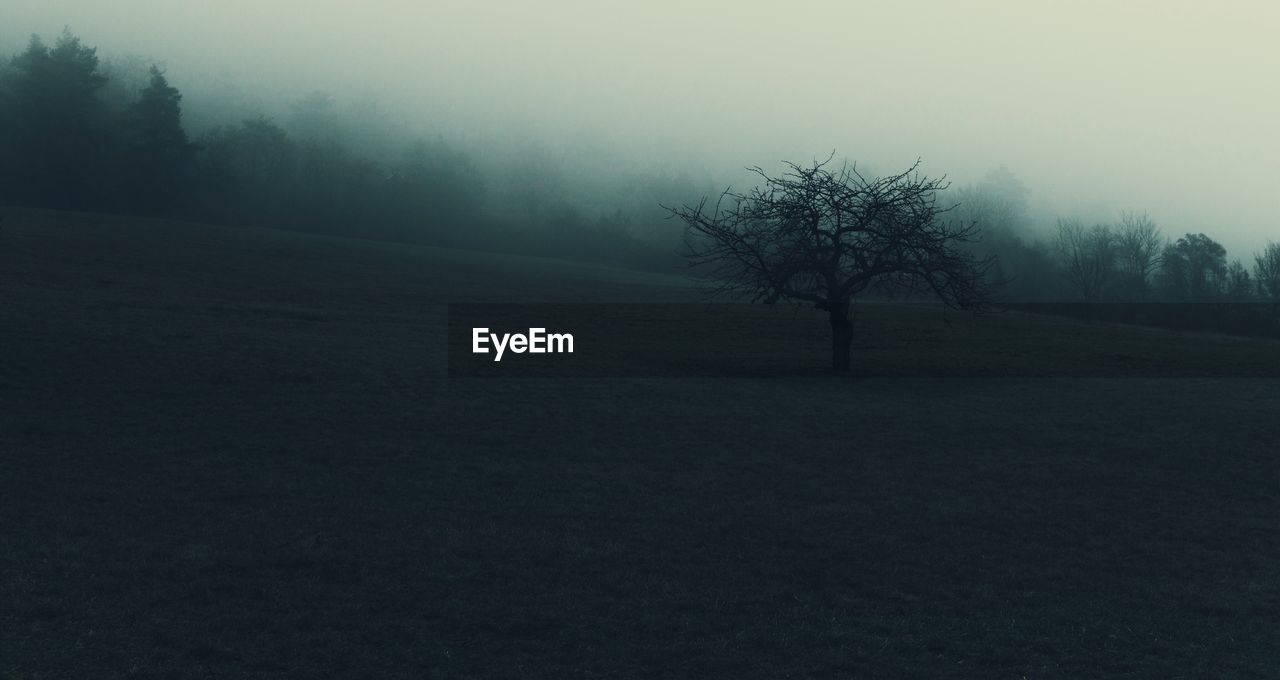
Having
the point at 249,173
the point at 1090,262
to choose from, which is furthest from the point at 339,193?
the point at 1090,262

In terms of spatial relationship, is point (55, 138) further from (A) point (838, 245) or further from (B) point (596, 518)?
(B) point (596, 518)

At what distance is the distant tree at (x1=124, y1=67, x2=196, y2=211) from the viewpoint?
356 feet

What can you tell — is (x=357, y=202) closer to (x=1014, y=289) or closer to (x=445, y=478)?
(x=1014, y=289)

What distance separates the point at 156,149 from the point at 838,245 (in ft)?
299

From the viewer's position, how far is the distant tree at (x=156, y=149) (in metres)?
108

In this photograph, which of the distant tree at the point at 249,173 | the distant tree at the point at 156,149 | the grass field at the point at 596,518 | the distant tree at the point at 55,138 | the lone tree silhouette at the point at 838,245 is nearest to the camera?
the grass field at the point at 596,518

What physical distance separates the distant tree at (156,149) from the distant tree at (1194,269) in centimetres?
11232

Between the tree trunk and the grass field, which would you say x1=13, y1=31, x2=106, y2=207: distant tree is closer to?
the grass field

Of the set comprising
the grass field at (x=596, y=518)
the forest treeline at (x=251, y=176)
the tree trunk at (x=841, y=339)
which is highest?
the forest treeline at (x=251, y=176)

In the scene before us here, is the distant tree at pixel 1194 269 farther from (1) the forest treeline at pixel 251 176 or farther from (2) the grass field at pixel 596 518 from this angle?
(2) the grass field at pixel 596 518

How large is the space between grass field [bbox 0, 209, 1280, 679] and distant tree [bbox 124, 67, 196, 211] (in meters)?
74.9

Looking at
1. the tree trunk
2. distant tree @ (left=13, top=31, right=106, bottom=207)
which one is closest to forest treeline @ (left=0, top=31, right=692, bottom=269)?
distant tree @ (left=13, top=31, right=106, bottom=207)

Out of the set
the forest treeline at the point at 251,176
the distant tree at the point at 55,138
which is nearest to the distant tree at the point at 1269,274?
the forest treeline at the point at 251,176

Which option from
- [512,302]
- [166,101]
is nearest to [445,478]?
[512,302]
